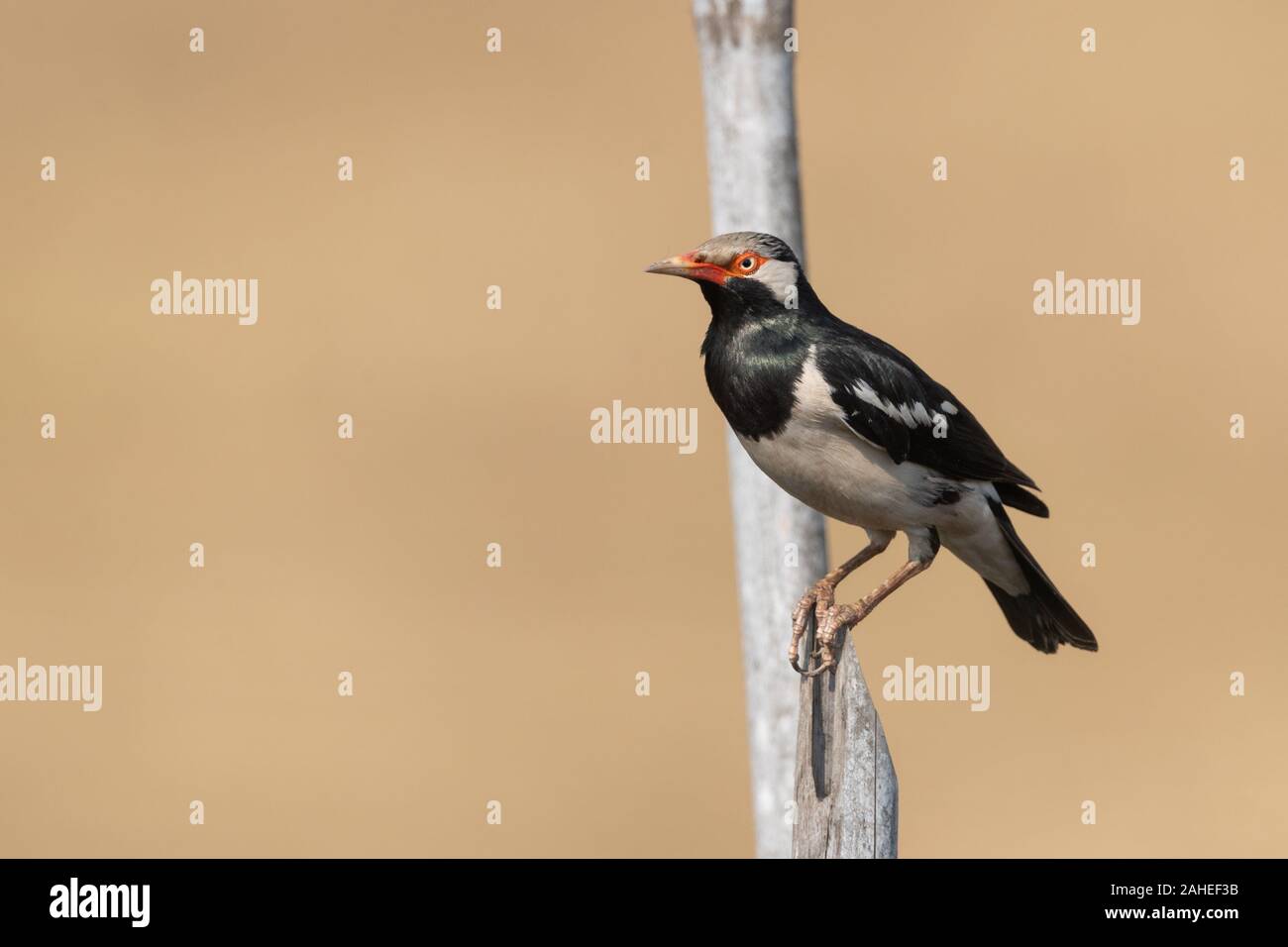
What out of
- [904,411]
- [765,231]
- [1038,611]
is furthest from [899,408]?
[1038,611]

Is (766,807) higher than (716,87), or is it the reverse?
(716,87)

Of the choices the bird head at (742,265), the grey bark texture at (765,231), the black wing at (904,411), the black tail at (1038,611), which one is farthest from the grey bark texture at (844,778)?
the black tail at (1038,611)

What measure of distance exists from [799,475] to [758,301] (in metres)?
0.62

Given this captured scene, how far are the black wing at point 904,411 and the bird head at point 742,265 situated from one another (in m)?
0.29

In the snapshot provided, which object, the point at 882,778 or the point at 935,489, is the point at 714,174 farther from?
the point at 882,778

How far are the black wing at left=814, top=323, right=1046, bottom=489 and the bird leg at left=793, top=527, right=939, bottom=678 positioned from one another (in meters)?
0.30

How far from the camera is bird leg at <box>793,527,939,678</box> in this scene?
6164mm

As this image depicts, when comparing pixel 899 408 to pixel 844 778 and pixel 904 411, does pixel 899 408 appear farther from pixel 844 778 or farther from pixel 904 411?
pixel 844 778

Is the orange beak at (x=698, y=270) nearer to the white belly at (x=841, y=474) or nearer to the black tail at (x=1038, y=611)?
the white belly at (x=841, y=474)

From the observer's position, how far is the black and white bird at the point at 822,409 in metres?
6.41

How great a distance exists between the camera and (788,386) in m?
6.39

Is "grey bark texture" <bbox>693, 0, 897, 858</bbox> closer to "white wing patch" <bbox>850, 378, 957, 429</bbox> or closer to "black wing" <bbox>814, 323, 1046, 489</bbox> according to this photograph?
"black wing" <bbox>814, 323, 1046, 489</bbox>
